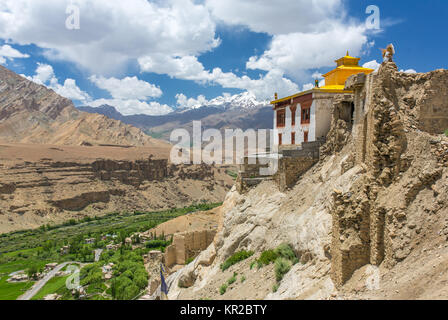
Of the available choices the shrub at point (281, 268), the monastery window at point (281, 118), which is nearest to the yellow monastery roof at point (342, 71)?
the monastery window at point (281, 118)

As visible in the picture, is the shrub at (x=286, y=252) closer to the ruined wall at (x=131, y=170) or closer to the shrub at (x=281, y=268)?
the shrub at (x=281, y=268)

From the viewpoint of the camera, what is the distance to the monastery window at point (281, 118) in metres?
19.3

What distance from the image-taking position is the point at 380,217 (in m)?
6.76

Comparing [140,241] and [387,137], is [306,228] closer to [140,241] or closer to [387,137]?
[387,137]

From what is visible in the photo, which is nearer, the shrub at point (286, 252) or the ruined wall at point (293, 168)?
the shrub at point (286, 252)

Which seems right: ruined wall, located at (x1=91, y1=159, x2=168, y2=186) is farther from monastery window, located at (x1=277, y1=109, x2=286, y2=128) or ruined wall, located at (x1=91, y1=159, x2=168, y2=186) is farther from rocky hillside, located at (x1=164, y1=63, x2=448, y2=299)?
rocky hillside, located at (x1=164, y1=63, x2=448, y2=299)

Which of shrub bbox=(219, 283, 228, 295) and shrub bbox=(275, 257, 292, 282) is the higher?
shrub bbox=(275, 257, 292, 282)

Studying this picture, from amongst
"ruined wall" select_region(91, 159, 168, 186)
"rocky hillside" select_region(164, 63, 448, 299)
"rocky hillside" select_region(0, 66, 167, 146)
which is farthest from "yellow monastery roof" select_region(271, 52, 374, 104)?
"rocky hillside" select_region(0, 66, 167, 146)

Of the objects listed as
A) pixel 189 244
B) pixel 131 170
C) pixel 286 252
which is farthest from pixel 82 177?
pixel 286 252

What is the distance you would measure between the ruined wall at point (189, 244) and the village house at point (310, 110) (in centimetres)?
883

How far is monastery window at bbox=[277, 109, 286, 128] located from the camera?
760 inches

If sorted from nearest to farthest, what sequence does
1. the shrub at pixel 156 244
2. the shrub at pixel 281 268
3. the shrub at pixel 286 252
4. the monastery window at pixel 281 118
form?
the shrub at pixel 281 268
the shrub at pixel 286 252
the monastery window at pixel 281 118
the shrub at pixel 156 244

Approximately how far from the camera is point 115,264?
1551 inches

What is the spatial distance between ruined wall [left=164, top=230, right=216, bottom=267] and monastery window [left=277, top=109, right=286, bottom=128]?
9.21 m
